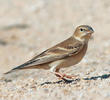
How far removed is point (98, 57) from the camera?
14.0 metres

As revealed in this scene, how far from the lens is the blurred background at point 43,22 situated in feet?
60.6

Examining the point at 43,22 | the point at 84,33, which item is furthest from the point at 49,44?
the point at 84,33

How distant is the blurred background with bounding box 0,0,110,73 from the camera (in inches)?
728

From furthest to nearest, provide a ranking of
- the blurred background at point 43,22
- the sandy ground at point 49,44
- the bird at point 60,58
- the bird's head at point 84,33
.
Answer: the blurred background at point 43,22 → the bird's head at point 84,33 → the bird at point 60,58 → the sandy ground at point 49,44

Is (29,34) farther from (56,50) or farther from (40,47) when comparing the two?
(56,50)

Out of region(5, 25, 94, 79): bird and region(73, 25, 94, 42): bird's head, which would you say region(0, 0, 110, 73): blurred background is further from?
region(5, 25, 94, 79): bird

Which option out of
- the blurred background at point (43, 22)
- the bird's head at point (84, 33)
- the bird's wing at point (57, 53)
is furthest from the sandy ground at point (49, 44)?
the bird's head at point (84, 33)

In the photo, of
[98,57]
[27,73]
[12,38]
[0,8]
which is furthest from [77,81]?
[0,8]

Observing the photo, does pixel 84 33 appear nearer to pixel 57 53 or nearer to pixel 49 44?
pixel 57 53

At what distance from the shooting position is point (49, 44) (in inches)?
741

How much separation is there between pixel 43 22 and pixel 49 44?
174 inches

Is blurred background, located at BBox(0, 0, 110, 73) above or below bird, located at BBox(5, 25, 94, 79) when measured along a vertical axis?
above

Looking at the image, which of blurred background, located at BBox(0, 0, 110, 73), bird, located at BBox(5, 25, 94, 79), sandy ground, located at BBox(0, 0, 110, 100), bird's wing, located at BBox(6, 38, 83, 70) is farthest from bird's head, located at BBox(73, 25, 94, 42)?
blurred background, located at BBox(0, 0, 110, 73)

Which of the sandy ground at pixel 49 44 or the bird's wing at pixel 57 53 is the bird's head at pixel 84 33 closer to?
the bird's wing at pixel 57 53
